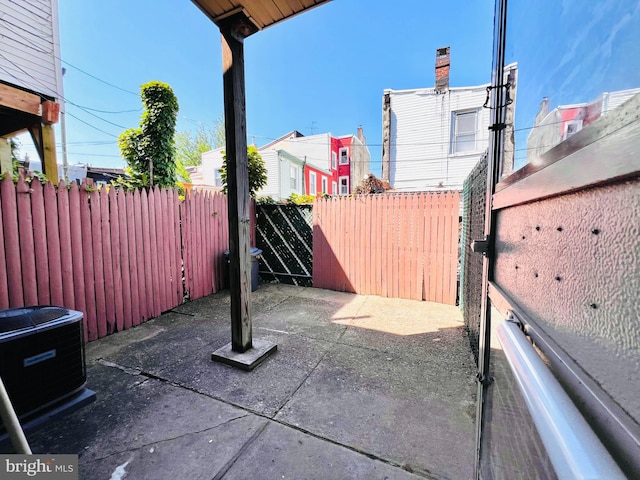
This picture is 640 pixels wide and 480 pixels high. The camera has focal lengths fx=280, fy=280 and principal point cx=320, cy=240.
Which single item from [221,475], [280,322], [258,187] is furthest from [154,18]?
[221,475]

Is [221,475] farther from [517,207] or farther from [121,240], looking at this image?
[121,240]

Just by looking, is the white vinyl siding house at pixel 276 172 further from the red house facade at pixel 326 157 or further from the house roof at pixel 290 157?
the red house facade at pixel 326 157

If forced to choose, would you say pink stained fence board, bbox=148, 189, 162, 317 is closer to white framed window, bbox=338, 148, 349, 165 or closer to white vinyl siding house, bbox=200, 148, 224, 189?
white vinyl siding house, bbox=200, 148, 224, 189

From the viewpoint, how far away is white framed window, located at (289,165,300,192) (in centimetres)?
1436

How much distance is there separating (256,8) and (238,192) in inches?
66.2

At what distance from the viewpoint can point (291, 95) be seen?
66.4ft

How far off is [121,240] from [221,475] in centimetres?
325

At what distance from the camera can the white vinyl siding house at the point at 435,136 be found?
827 cm

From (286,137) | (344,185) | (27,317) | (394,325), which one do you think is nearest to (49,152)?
(27,317)

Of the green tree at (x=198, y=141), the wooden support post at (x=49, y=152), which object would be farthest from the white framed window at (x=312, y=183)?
the wooden support post at (x=49, y=152)

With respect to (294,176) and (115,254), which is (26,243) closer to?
(115,254)

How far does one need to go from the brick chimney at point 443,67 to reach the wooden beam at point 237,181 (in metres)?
7.85

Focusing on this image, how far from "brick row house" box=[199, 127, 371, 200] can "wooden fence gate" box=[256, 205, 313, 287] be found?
267 inches

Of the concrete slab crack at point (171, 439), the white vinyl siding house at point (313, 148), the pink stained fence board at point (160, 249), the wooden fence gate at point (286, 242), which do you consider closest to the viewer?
the concrete slab crack at point (171, 439)
